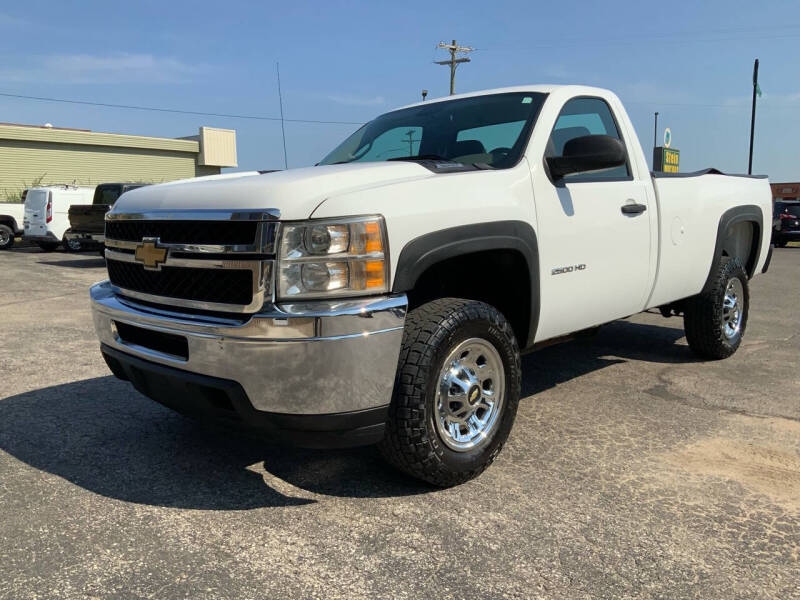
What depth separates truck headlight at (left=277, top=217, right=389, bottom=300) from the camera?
2.68 metres

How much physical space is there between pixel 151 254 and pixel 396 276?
1.16 metres

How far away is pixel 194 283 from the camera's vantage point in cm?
294

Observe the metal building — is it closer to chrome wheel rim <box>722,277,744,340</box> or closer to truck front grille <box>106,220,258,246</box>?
truck front grille <box>106,220,258,246</box>

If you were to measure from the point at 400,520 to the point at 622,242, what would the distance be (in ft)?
7.42

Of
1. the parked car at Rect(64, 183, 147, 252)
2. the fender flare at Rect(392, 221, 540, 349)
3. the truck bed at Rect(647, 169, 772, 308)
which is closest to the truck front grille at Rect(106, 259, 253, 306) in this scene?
the fender flare at Rect(392, 221, 540, 349)

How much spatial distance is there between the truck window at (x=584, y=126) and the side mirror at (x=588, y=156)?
0.13 m

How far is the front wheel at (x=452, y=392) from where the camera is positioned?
2.94 meters

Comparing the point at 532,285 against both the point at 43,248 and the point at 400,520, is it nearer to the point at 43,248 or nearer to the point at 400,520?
the point at 400,520

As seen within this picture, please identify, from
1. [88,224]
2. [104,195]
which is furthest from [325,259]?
[104,195]

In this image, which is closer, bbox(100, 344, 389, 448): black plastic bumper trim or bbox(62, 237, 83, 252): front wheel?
bbox(100, 344, 389, 448): black plastic bumper trim

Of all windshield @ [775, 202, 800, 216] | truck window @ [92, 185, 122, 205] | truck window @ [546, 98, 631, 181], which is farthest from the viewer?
windshield @ [775, 202, 800, 216]

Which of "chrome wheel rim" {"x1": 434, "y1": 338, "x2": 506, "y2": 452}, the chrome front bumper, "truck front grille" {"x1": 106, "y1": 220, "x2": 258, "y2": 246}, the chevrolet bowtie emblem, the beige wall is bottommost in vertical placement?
"chrome wheel rim" {"x1": 434, "y1": 338, "x2": 506, "y2": 452}

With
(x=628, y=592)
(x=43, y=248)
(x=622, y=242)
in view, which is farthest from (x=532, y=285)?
(x=43, y=248)

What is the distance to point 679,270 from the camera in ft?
16.1
